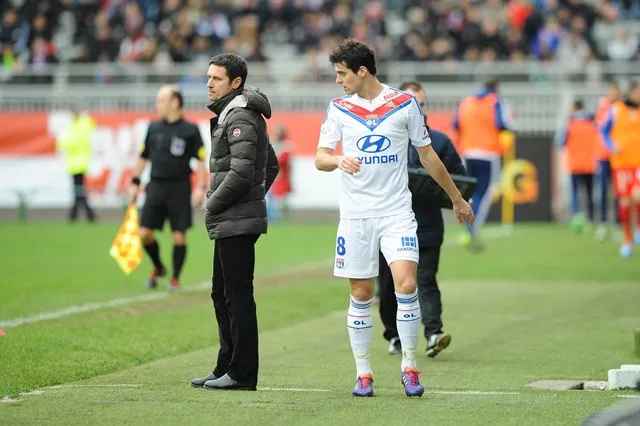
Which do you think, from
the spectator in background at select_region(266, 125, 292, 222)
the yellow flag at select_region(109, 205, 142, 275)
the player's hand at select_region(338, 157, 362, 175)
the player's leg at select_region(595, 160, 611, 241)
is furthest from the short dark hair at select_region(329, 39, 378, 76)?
the spectator in background at select_region(266, 125, 292, 222)

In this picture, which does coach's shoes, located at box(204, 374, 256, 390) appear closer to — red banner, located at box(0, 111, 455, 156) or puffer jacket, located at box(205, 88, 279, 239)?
puffer jacket, located at box(205, 88, 279, 239)

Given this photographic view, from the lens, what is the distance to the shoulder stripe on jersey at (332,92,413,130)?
8.39m

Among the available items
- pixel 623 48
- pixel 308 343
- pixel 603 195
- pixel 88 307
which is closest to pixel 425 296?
pixel 308 343

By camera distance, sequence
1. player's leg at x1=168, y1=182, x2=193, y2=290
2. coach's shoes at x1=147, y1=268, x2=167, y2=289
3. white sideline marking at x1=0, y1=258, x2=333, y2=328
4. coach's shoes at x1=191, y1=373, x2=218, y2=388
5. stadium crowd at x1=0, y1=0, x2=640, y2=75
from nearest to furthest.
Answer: coach's shoes at x1=191, y1=373, x2=218, y2=388, white sideline marking at x1=0, y1=258, x2=333, y2=328, player's leg at x1=168, y1=182, x2=193, y2=290, coach's shoes at x1=147, y1=268, x2=167, y2=289, stadium crowd at x1=0, y1=0, x2=640, y2=75

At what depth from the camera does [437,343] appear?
10.4m

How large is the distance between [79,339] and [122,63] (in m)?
23.0

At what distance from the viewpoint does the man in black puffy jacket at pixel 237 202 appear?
337 inches

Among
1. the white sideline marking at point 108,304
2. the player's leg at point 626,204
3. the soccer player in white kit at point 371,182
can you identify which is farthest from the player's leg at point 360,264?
the player's leg at point 626,204

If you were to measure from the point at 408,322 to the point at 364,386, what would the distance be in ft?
1.62

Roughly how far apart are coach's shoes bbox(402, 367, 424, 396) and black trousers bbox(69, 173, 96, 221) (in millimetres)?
21565

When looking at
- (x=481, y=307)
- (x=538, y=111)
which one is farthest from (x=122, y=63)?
(x=481, y=307)

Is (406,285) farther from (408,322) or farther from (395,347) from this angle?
(395,347)

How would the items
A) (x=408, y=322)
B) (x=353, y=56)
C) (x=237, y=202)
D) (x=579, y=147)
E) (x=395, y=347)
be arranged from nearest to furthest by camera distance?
(x=353, y=56), (x=408, y=322), (x=237, y=202), (x=395, y=347), (x=579, y=147)

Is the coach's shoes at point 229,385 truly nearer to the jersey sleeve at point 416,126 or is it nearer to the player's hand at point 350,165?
the player's hand at point 350,165
